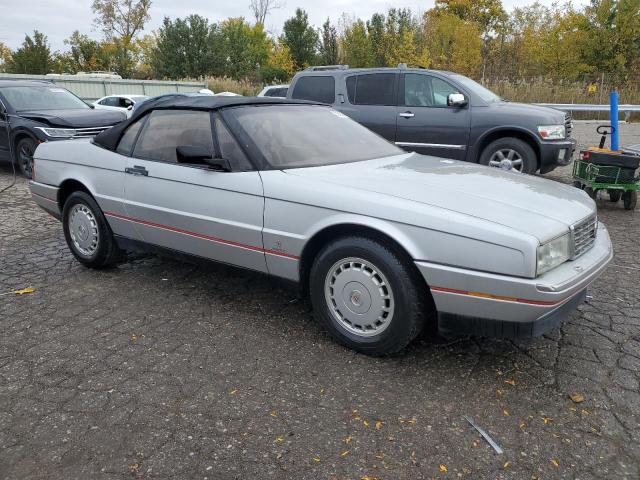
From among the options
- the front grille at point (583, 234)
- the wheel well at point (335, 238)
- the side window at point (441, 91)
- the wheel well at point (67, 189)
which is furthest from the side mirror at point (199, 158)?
the side window at point (441, 91)

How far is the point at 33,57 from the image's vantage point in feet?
116

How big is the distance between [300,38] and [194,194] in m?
41.5

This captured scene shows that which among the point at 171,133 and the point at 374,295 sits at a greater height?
the point at 171,133

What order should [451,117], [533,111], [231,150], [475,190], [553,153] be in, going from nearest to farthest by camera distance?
[475,190] → [231,150] → [553,153] → [533,111] → [451,117]

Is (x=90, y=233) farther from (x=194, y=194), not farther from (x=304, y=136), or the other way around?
(x=304, y=136)

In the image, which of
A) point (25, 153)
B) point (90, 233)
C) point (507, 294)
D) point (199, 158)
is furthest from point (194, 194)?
point (25, 153)

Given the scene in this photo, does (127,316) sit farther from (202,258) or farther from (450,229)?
(450,229)

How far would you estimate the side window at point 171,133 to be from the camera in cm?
386

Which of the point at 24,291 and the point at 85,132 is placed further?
the point at 85,132

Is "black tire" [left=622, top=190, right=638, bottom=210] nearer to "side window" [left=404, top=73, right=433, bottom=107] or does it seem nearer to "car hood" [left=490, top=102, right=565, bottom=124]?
"car hood" [left=490, top=102, right=565, bottom=124]

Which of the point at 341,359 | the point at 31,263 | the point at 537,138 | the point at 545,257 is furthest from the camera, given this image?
the point at 537,138

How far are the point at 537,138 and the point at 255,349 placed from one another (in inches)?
230

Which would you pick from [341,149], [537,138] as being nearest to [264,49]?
[537,138]

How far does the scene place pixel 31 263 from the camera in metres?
5.03
